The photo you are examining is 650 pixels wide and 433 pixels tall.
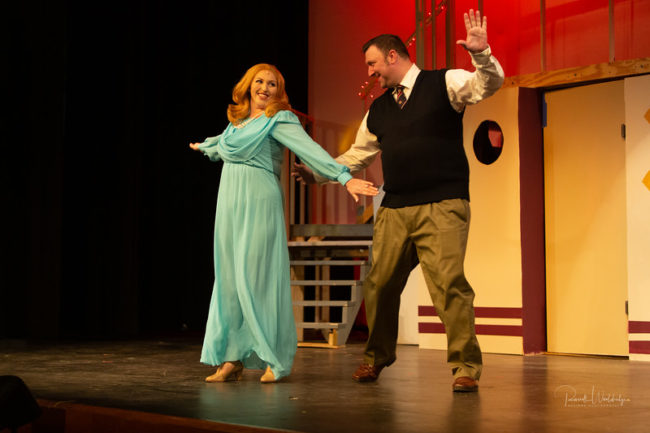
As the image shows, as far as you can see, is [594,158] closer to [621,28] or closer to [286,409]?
[621,28]

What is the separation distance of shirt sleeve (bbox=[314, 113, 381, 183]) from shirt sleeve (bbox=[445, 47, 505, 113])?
510 mm

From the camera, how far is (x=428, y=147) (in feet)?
11.0

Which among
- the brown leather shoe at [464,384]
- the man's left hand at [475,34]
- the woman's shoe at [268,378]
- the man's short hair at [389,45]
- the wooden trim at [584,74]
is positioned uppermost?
the wooden trim at [584,74]

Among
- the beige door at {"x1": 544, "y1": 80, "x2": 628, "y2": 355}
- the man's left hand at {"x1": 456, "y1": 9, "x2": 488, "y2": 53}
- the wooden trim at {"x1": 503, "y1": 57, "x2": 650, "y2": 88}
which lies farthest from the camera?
the beige door at {"x1": 544, "y1": 80, "x2": 628, "y2": 355}

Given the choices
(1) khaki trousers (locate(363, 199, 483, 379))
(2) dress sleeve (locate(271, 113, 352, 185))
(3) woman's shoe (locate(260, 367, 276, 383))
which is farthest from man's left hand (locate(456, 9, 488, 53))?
(3) woman's shoe (locate(260, 367, 276, 383))

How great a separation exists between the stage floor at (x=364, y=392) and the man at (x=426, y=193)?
23 centimetres

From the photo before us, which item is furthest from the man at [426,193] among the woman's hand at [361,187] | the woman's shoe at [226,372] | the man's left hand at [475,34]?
the woman's shoe at [226,372]

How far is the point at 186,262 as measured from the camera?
24.5ft

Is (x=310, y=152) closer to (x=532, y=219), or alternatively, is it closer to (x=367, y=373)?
(x=367, y=373)

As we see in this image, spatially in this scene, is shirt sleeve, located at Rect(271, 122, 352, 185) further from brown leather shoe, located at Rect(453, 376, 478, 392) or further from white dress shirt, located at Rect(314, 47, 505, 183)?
brown leather shoe, located at Rect(453, 376, 478, 392)

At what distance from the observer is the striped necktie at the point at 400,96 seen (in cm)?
347

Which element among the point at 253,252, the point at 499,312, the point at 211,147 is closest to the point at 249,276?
the point at 253,252

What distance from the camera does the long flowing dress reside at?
365cm

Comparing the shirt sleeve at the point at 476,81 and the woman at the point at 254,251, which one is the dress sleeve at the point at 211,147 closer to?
the woman at the point at 254,251
